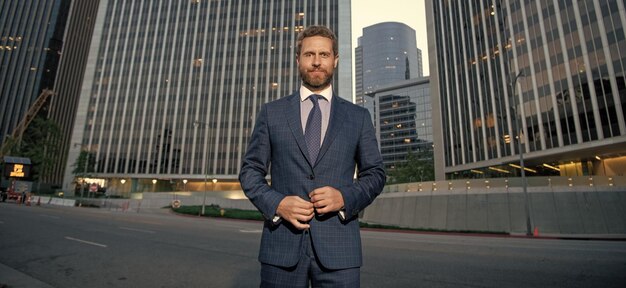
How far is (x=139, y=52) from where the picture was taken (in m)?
74.4

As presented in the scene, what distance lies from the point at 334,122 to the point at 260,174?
1.93ft

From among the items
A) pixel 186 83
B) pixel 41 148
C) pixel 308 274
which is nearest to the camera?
pixel 308 274

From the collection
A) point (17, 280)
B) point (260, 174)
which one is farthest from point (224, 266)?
point (260, 174)

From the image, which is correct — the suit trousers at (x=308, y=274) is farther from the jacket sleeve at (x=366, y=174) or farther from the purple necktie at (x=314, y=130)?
the purple necktie at (x=314, y=130)

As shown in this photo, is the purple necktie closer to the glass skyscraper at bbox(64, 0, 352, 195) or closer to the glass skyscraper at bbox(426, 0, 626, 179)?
the glass skyscraper at bbox(426, 0, 626, 179)

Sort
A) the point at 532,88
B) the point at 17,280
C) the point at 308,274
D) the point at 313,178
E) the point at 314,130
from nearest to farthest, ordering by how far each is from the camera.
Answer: the point at 308,274
the point at 313,178
the point at 314,130
the point at 17,280
the point at 532,88

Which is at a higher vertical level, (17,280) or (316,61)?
(316,61)

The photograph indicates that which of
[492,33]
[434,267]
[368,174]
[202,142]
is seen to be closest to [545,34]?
[492,33]

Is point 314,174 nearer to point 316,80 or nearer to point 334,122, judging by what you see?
point 334,122

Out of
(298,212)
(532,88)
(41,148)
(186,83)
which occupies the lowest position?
(298,212)

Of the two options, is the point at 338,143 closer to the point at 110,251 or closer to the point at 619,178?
the point at 110,251

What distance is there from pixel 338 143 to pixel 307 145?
0.65 ft

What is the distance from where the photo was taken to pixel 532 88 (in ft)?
120

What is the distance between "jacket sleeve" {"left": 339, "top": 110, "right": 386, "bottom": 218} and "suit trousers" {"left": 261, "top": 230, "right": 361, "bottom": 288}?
0.97ft
